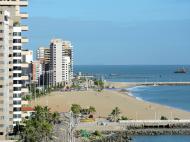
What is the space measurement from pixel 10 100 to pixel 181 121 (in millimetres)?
31788

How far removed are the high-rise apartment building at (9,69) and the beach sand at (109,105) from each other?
110 ft

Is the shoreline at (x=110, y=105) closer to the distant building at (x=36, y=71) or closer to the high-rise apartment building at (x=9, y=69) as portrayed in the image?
the distant building at (x=36, y=71)

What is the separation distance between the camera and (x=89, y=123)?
8569cm

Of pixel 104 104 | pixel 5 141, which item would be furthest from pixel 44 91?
pixel 5 141

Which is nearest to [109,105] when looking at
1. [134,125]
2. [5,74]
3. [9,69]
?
[134,125]

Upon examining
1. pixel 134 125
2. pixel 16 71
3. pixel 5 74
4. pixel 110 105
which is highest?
pixel 16 71

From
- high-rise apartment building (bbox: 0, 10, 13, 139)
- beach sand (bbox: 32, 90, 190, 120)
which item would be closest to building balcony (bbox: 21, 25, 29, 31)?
high-rise apartment building (bbox: 0, 10, 13, 139)

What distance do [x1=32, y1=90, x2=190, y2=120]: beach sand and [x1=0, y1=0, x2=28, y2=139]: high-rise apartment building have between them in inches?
1322

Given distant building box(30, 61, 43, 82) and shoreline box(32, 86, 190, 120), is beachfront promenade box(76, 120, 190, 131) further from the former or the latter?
distant building box(30, 61, 43, 82)

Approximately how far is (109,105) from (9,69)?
5400 centimetres

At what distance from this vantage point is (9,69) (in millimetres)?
66125

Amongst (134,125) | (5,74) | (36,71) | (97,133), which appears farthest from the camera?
(36,71)

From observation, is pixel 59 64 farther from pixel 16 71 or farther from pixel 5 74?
pixel 5 74

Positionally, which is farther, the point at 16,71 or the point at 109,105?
the point at 109,105
